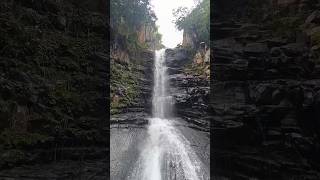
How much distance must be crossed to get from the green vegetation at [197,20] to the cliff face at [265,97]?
194cm

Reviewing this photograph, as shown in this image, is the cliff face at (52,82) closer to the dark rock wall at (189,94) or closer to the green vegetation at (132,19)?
the green vegetation at (132,19)

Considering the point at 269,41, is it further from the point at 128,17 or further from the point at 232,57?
the point at 128,17

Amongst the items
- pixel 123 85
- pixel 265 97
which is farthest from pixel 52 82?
pixel 265 97

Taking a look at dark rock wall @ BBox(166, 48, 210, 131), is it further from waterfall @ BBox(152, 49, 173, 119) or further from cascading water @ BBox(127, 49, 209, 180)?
cascading water @ BBox(127, 49, 209, 180)

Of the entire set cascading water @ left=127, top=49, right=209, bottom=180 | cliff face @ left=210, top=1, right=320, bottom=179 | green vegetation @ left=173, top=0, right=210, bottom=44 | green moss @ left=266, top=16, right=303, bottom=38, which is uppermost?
green vegetation @ left=173, top=0, right=210, bottom=44

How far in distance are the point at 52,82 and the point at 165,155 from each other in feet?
9.22

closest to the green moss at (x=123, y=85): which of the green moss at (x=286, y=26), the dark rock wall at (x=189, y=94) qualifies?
the dark rock wall at (x=189, y=94)

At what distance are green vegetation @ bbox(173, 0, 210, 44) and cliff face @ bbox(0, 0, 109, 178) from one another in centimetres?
249

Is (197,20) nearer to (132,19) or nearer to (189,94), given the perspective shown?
(132,19)

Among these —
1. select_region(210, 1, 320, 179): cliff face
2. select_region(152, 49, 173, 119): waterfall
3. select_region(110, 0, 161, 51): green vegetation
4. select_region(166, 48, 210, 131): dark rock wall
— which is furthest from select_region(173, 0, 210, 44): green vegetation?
select_region(210, 1, 320, 179): cliff face

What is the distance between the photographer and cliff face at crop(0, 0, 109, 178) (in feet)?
15.1

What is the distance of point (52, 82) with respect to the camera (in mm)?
5047

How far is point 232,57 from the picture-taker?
5.61m

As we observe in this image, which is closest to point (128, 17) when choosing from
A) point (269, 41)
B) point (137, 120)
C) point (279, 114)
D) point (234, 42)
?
point (137, 120)
